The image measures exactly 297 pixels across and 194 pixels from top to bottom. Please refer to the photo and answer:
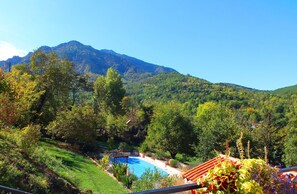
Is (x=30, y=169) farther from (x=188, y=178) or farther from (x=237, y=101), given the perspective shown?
(x=237, y=101)

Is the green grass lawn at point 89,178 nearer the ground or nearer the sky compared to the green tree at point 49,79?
nearer the ground

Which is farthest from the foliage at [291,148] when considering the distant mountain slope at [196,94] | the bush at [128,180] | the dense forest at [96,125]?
the distant mountain slope at [196,94]

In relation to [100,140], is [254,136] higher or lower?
higher

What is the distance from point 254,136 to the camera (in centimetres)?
2225

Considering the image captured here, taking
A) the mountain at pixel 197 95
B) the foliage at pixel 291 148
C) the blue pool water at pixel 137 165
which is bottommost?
the blue pool water at pixel 137 165

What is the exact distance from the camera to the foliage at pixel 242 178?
174cm

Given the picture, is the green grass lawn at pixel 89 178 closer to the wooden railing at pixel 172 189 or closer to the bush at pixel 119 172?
the bush at pixel 119 172

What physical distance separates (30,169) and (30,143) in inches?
142

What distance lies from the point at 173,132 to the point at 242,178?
22.3 m

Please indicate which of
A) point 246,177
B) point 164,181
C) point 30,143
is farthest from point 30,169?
point 246,177

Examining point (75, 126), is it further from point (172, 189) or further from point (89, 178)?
point (172, 189)

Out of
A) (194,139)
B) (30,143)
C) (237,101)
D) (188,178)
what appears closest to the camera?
(188,178)

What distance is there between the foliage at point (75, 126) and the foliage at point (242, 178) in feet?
72.3

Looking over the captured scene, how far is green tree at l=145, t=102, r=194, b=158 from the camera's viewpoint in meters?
24.0
